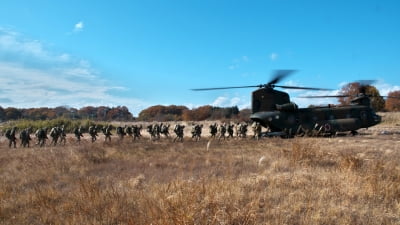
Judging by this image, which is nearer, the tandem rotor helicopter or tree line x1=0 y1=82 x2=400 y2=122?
the tandem rotor helicopter

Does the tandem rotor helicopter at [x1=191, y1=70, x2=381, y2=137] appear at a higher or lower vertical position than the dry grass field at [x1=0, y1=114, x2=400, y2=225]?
higher

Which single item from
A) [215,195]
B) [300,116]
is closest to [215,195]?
[215,195]

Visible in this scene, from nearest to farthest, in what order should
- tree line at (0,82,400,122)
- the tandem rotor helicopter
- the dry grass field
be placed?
the dry grass field → the tandem rotor helicopter → tree line at (0,82,400,122)

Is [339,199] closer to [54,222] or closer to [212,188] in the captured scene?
[212,188]

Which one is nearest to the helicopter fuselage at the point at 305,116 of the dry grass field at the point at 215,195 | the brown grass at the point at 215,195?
the dry grass field at the point at 215,195

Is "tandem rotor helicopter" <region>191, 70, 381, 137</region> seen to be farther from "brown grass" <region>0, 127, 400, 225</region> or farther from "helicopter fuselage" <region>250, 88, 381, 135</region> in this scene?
"brown grass" <region>0, 127, 400, 225</region>

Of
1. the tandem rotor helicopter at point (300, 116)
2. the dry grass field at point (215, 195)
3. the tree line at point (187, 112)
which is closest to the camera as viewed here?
the dry grass field at point (215, 195)

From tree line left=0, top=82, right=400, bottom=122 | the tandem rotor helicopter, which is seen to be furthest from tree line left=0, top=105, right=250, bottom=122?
the tandem rotor helicopter

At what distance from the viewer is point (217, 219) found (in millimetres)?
4766

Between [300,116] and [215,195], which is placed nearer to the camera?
[215,195]

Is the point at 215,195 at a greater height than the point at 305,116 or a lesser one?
lesser

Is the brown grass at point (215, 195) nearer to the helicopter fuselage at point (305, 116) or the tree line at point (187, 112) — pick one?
the helicopter fuselage at point (305, 116)

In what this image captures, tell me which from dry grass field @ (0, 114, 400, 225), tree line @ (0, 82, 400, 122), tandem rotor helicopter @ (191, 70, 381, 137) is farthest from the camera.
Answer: tree line @ (0, 82, 400, 122)

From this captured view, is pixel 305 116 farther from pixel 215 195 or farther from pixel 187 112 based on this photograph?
pixel 187 112
